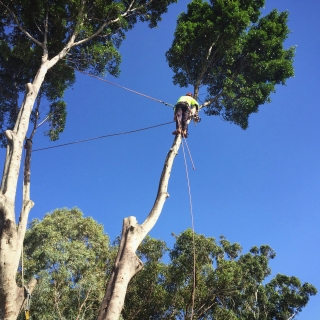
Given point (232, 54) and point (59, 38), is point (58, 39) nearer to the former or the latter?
point (59, 38)

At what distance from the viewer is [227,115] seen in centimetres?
1002

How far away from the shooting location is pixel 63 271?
13.3m

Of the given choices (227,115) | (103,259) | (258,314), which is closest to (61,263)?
(103,259)

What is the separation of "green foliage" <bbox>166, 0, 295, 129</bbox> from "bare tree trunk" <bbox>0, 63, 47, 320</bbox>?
4.62 m

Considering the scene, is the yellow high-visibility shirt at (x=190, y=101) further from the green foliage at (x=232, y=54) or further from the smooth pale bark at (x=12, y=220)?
the smooth pale bark at (x=12, y=220)

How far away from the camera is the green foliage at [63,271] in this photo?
12445 mm

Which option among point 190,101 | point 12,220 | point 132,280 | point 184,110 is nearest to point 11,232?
point 12,220

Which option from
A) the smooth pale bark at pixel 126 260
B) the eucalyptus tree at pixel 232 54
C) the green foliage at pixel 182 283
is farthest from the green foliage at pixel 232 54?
the green foliage at pixel 182 283

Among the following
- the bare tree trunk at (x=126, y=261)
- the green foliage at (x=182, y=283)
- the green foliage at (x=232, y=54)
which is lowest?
the bare tree trunk at (x=126, y=261)

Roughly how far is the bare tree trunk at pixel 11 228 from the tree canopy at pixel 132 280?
24.8 ft

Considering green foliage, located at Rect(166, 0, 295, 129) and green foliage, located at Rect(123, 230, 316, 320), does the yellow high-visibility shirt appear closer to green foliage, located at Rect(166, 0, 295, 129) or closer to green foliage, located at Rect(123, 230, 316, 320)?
green foliage, located at Rect(166, 0, 295, 129)

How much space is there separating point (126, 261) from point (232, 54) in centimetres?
682

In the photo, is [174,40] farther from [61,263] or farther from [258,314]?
[258,314]

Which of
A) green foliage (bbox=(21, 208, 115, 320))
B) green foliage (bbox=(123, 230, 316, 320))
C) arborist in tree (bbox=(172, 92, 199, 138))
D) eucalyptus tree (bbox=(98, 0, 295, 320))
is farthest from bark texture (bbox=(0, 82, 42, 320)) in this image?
green foliage (bbox=(123, 230, 316, 320))
